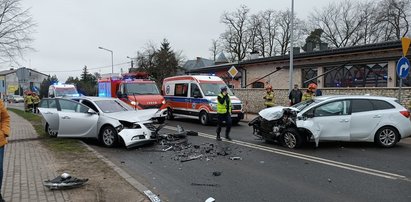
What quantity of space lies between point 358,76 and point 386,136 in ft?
40.7

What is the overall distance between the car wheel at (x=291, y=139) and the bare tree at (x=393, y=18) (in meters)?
41.2

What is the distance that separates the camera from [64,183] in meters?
5.70

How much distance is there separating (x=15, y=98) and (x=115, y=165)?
70410 millimetres

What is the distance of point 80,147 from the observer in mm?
9633

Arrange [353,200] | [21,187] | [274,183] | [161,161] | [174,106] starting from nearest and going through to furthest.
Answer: [353,200] → [21,187] → [274,183] → [161,161] → [174,106]

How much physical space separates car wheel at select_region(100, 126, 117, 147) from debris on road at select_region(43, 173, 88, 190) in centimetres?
400

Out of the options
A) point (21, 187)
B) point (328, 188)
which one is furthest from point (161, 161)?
point (328, 188)

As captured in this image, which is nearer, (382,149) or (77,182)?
(77,182)

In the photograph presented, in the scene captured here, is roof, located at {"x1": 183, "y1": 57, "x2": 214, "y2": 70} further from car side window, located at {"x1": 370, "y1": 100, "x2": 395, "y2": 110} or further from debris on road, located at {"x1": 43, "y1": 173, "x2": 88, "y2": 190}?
debris on road, located at {"x1": 43, "y1": 173, "x2": 88, "y2": 190}

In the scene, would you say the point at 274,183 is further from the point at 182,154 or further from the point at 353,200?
the point at 182,154

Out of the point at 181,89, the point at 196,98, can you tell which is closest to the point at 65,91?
the point at 181,89

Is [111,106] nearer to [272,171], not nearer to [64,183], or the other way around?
[64,183]

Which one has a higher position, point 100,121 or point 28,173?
point 100,121

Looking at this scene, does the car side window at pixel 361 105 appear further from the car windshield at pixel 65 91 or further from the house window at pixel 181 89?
the car windshield at pixel 65 91
